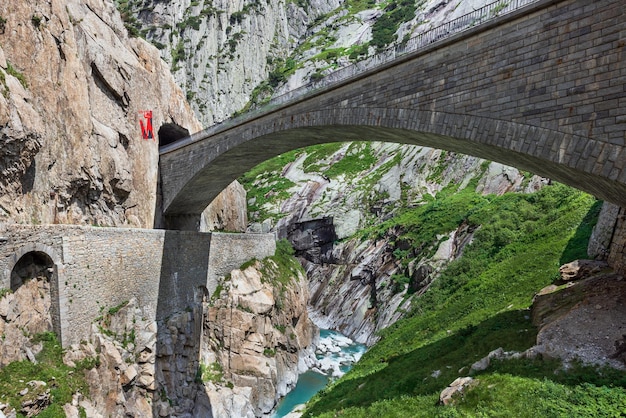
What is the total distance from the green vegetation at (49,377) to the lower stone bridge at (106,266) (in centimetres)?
52

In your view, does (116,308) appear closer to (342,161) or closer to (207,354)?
(207,354)

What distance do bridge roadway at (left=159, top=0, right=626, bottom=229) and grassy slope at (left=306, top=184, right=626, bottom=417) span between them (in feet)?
13.0

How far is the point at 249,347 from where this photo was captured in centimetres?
2084

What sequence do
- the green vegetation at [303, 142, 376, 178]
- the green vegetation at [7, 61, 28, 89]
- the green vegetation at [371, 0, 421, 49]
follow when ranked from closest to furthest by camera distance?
1. the green vegetation at [7, 61, 28, 89]
2. the green vegetation at [303, 142, 376, 178]
3. the green vegetation at [371, 0, 421, 49]

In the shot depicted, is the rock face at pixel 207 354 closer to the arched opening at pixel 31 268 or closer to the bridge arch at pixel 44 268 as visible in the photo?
the bridge arch at pixel 44 268

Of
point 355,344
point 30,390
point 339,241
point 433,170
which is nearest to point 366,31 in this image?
point 433,170

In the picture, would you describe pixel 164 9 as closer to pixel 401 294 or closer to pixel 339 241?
pixel 339 241

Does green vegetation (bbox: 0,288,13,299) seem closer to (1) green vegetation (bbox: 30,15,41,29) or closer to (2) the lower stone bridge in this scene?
(2) the lower stone bridge

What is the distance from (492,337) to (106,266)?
46.4ft

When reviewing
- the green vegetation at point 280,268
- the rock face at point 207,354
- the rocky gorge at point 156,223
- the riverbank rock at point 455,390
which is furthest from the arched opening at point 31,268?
the green vegetation at point 280,268

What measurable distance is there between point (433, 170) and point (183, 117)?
28039 millimetres

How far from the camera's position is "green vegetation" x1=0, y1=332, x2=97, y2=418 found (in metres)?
10.4

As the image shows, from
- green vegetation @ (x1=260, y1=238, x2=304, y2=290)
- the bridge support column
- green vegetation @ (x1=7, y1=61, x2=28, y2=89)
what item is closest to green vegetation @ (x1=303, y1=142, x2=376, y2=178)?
green vegetation @ (x1=260, y1=238, x2=304, y2=290)

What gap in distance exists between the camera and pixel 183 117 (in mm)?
25938
